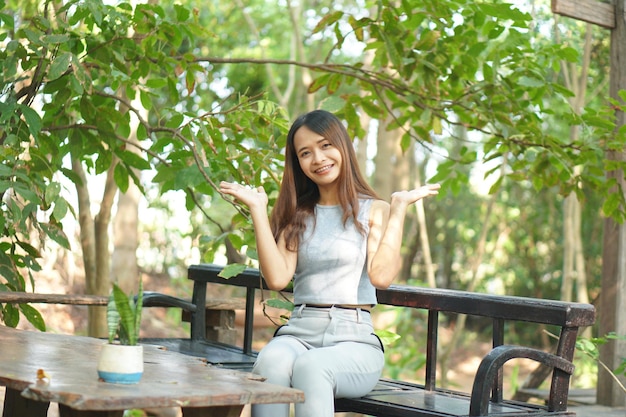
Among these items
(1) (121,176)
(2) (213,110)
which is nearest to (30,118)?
(1) (121,176)

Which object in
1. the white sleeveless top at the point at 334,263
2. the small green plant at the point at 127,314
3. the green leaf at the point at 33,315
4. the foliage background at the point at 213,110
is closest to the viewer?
the small green plant at the point at 127,314

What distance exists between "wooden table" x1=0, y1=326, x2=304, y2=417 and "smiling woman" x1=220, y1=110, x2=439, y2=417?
449mm

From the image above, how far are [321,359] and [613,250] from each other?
238cm

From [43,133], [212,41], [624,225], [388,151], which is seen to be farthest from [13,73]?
[212,41]

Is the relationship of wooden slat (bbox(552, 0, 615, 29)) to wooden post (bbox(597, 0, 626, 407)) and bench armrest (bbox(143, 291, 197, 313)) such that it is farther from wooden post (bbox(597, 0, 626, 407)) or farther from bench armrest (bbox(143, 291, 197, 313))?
bench armrest (bbox(143, 291, 197, 313))

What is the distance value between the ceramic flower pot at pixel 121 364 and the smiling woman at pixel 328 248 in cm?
78

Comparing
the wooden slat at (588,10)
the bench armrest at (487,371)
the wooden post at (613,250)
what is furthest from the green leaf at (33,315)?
the wooden slat at (588,10)

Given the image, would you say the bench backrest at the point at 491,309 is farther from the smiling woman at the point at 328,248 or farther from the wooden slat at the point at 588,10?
the wooden slat at the point at 588,10

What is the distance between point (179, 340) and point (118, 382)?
2144 mm

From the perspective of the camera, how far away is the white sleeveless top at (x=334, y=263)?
317cm

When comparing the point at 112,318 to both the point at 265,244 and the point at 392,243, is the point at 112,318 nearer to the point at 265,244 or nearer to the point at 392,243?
the point at 265,244

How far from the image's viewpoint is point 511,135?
14.4 feet

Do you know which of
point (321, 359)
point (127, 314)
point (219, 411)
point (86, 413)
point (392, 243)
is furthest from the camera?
point (392, 243)

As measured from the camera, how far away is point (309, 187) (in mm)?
3463
